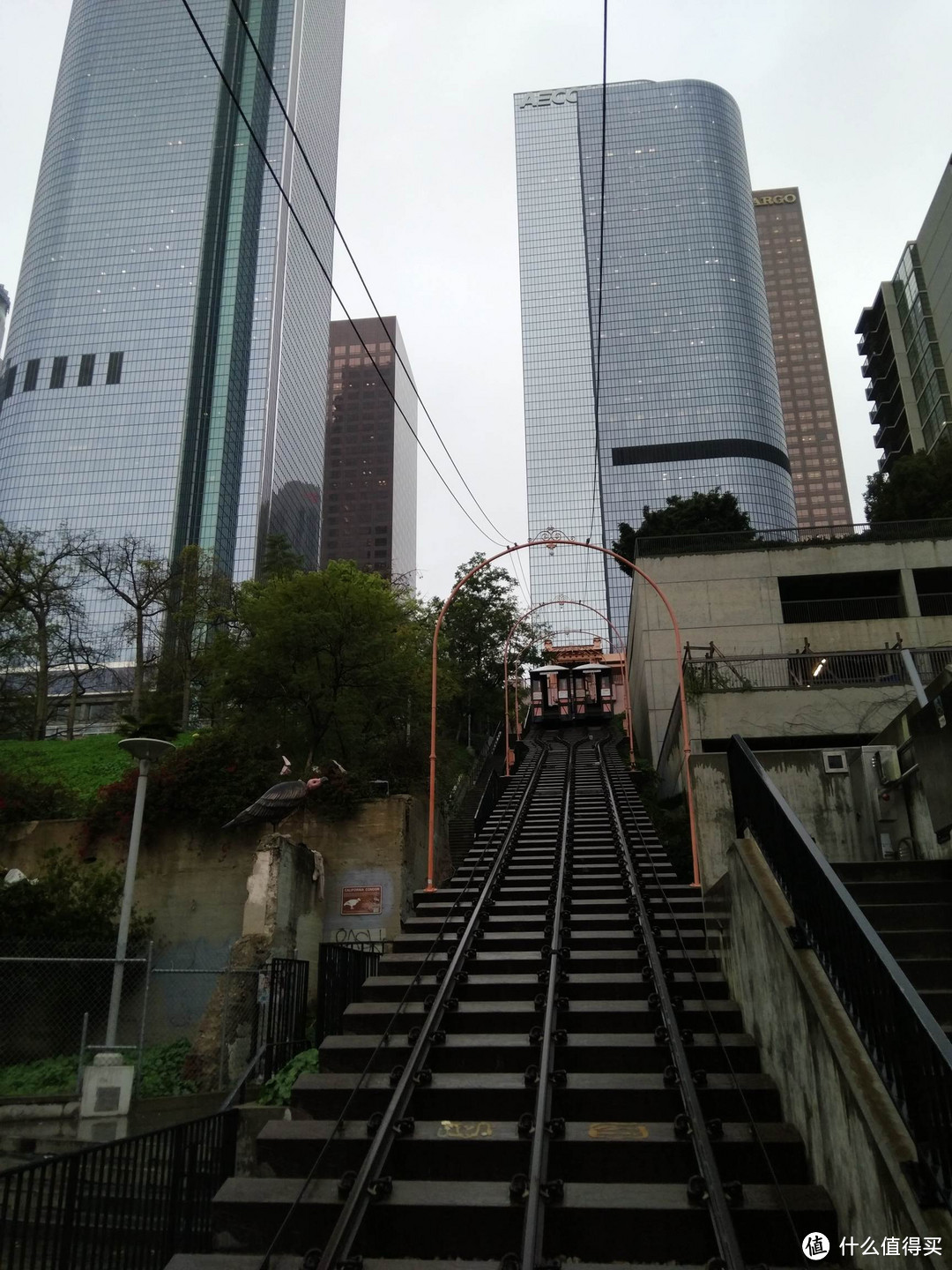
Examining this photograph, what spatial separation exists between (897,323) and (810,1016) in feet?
237

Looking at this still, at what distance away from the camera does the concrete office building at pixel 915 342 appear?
57.1 meters

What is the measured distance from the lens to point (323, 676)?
19.6m

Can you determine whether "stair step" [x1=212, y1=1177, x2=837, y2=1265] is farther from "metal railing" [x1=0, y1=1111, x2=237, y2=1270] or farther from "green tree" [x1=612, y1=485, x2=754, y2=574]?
"green tree" [x1=612, y1=485, x2=754, y2=574]

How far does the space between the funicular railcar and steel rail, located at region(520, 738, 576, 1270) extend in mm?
22725

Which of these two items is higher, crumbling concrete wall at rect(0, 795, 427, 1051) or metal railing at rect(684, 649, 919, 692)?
metal railing at rect(684, 649, 919, 692)

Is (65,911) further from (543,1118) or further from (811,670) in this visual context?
(811,670)

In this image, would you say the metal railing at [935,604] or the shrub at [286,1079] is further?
the metal railing at [935,604]

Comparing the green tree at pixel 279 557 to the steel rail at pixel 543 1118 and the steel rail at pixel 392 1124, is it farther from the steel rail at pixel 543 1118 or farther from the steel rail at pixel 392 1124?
the steel rail at pixel 392 1124

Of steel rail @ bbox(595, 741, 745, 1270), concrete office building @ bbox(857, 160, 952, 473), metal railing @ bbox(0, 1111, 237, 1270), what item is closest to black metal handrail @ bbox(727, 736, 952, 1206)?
steel rail @ bbox(595, 741, 745, 1270)

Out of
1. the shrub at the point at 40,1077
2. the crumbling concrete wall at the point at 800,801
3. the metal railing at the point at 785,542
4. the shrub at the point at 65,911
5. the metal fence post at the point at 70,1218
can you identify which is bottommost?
the shrub at the point at 40,1077

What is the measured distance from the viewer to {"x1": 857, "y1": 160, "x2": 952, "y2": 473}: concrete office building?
5709 centimetres

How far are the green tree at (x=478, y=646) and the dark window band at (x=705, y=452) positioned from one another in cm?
8616

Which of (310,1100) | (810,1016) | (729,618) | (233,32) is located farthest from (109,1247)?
(233,32)

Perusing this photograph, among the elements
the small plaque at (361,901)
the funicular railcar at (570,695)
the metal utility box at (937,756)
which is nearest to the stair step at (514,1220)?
the metal utility box at (937,756)
